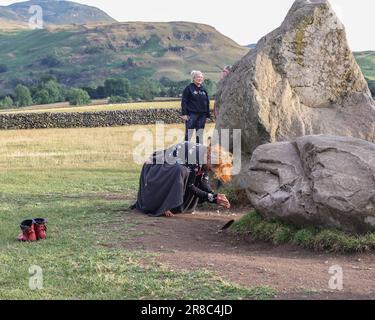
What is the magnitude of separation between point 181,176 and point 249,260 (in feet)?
12.1

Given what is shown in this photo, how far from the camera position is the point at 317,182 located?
33.9 feet

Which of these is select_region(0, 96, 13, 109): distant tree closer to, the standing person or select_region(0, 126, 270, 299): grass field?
select_region(0, 126, 270, 299): grass field

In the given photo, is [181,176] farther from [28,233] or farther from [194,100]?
[194,100]

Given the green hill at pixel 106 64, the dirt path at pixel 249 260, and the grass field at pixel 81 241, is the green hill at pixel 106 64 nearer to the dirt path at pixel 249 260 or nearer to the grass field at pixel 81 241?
the grass field at pixel 81 241

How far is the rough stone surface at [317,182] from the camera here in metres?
9.97

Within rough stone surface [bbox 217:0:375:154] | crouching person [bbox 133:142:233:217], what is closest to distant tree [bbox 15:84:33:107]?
rough stone surface [bbox 217:0:375:154]

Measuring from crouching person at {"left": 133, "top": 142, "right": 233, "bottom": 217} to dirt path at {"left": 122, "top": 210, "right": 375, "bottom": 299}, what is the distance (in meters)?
0.47

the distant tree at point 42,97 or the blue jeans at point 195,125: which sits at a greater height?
the blue jeans at point 195,125

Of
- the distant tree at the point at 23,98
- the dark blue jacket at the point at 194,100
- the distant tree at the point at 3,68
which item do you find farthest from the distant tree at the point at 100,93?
the distant tree at the point at 3,68

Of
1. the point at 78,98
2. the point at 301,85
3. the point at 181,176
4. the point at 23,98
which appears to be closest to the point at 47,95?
the point at 23,98

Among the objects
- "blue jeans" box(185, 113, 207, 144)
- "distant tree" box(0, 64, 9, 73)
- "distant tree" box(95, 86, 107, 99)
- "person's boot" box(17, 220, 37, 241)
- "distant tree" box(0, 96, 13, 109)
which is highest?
"distant tree" box(0, 64, 9, 73)

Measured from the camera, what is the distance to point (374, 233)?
995 cm

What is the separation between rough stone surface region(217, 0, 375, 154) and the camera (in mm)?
15148

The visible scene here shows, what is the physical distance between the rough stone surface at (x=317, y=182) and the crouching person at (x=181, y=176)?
113cm
